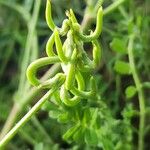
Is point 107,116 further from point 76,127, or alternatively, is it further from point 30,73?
point 30,73

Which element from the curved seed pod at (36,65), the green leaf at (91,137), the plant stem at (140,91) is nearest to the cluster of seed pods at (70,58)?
the curved seed pod at (36,65)

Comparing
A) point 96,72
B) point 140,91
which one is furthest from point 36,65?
point 96,72

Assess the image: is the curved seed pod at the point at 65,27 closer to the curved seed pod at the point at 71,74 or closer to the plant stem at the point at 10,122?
the curved seed pod at the point at 71,74

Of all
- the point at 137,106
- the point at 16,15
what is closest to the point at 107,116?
the point at 137,106

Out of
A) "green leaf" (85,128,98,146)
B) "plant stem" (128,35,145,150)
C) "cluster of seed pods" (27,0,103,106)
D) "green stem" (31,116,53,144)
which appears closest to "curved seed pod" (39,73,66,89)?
"cluster of seed pods" (27,0,103,106)

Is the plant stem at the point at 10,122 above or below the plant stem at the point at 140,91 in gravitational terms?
above

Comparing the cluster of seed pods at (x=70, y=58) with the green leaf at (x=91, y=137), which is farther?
the green leaf at (x=91, y=137)

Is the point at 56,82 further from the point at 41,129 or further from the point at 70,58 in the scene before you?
the point at 41,129
